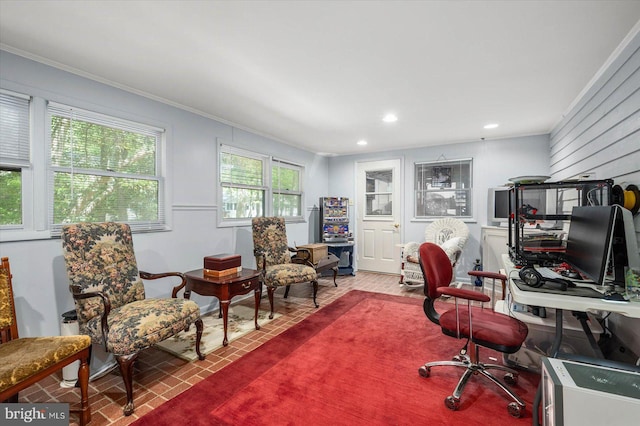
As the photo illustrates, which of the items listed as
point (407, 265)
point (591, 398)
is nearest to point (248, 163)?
point (407, 265)

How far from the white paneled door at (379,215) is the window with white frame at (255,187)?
1396mm

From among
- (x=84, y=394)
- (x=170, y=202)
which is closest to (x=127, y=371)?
(x=84, y=394)

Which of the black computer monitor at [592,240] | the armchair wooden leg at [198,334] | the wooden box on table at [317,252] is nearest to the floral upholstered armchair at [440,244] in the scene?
the wooden box on table at [317,252]

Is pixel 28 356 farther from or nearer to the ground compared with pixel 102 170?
nearer to the ground

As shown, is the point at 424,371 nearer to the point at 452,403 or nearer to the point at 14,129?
the point at 452,403

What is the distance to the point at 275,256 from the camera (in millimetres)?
4004

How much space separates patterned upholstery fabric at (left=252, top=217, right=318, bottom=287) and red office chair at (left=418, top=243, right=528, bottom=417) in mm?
1751

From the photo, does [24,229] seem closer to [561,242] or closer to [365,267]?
[561,242]

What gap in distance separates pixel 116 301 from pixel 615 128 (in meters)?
4.22

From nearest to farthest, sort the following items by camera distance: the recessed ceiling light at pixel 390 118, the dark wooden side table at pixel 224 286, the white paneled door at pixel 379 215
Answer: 1. the dark wooden side table at pixel 224 286
2. the recessed ceiling light at pixel 390 118
3. the white paneled door at pixel 379 215

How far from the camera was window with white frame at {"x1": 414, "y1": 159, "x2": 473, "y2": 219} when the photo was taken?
5.13 m

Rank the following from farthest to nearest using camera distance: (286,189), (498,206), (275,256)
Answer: (286,189) < (498,206) < (275,256)

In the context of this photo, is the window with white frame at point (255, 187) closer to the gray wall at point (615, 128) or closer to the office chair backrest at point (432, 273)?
the office chair backrest at point (432, 273)

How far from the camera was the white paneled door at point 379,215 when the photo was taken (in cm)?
570
